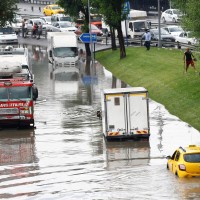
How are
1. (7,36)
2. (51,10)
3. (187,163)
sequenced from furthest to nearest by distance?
1. (51,10)
2. (7,36)
3. (187,163)

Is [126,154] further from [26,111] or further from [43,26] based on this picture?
[43,26]

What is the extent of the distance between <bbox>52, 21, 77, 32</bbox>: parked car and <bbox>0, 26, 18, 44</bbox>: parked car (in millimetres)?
6164

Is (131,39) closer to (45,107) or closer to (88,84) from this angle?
(88,84)

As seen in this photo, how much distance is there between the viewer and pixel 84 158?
1524 inches

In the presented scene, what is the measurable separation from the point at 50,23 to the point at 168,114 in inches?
2378

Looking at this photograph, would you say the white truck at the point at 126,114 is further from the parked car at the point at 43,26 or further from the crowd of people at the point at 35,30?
the parked car at the point at 43,26

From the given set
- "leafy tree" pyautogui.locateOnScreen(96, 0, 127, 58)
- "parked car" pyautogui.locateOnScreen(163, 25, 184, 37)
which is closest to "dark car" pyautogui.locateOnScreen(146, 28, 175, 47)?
"parked car" pyautogui.locateOnScreen(163, 25, 184, 37)

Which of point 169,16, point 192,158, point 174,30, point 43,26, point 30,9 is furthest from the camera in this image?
point 30,9

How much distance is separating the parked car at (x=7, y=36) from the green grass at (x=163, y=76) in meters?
13.0

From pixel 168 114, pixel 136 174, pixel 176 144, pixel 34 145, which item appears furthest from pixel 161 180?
pixel 168 114

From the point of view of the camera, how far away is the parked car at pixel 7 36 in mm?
95625

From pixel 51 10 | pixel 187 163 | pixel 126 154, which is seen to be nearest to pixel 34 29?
pixel 51 10

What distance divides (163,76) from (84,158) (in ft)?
79.0

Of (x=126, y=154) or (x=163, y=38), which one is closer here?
(x=126, y=154)
